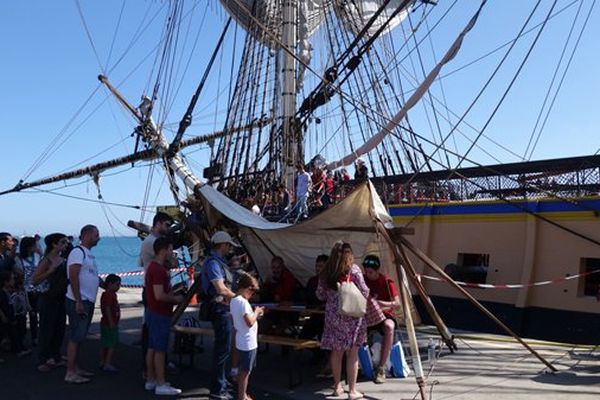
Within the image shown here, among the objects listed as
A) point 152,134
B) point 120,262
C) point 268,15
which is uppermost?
point 268,15

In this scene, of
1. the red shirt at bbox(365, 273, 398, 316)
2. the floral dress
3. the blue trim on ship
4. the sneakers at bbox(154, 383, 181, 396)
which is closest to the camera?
the floral dress

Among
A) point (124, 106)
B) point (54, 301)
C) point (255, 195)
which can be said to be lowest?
point (54, 301)

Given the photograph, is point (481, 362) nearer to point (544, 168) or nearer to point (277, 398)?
point (277, 398)

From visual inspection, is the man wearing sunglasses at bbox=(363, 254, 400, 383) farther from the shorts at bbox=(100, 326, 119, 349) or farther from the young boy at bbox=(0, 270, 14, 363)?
the young boy at bbox=(0, 270, 14, 363)

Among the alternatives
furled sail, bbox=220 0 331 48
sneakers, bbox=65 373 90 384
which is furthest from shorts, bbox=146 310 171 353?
furled sail, bbox=220 0 331 48

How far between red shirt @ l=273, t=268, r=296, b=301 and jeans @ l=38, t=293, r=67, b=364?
2559 mm

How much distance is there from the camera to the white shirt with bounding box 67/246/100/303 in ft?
20.6

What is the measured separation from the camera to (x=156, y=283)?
581 cm

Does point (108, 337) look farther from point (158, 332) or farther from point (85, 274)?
point (158, 332)

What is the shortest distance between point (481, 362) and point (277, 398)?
109 inches

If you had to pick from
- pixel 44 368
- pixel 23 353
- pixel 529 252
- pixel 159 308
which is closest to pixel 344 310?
pixel 159 308

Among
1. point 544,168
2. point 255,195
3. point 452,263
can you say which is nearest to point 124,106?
point 255,195

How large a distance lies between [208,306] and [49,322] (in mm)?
2548

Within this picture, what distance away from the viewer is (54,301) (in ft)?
22.7
